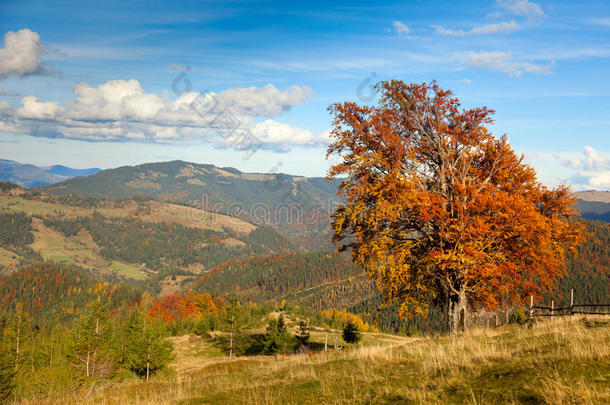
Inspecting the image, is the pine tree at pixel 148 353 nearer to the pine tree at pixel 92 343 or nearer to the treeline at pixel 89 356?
the treeline at pixel 89 356

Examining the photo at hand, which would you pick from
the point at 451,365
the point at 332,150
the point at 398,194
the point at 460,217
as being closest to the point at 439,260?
the point at 460,217

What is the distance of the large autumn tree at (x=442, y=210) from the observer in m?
19.6

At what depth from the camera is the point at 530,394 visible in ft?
24.4

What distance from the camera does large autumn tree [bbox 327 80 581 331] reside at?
771 inches

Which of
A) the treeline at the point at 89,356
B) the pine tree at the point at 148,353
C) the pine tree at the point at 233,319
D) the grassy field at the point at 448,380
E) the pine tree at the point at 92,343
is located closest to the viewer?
the grassy field at the point at 448,380

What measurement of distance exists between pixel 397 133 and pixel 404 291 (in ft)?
33.8

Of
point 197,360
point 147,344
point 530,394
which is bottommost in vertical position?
point 197,360

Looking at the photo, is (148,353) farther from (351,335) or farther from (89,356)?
(351,335)

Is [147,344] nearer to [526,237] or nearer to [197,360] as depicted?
[197,360]

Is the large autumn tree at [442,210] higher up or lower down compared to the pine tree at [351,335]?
higher up

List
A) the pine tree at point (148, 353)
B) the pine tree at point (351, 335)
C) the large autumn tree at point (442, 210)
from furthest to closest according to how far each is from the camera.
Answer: the pine tree at point (351, 335) < the pine tree at point (148, 353) < the large autumn tree at point (442, 210)

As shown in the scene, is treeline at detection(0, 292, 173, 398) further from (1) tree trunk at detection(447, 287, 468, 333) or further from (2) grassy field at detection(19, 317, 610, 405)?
(1) tree trunk at detection(447, 287, 468, 333)

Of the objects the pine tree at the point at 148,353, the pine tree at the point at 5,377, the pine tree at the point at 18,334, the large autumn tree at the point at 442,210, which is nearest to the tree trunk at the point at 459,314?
the large autumn tree at the point at 442,210

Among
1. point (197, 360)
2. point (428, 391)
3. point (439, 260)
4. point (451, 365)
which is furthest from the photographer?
point (197, 360)
